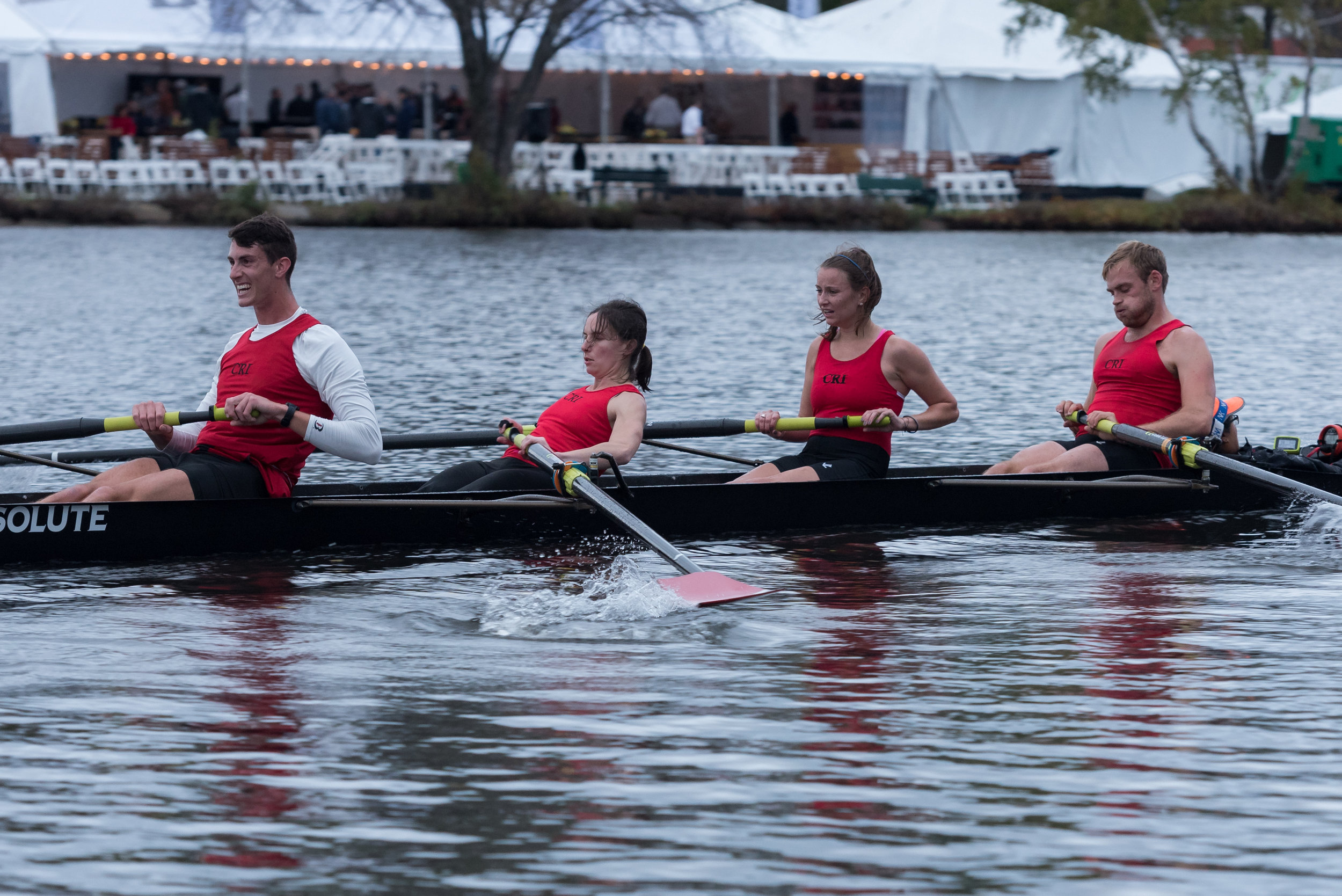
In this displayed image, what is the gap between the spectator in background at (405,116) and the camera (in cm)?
3123

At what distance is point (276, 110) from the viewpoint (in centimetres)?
3216

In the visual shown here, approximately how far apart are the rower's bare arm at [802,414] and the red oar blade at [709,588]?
1081mm

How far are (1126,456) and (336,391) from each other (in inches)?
145

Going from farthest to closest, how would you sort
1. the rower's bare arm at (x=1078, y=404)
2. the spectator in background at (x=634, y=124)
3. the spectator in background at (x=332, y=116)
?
the spectator in background at (x=634, y=124) < the spectator in background at (x=332, y=116) < the rower's bare arm at (x=1078, y=404)

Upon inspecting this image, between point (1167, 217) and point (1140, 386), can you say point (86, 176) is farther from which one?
point (1140, 386)

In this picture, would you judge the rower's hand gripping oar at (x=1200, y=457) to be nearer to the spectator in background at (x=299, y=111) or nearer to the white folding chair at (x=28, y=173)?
the white folding chair at (x=28, y=173)

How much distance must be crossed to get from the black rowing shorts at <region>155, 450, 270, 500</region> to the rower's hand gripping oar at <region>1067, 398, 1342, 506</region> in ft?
12.0

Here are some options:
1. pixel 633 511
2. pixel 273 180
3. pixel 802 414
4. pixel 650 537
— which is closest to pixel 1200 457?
pixel 802 414

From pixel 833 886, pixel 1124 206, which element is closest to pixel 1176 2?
pixel 1124 206

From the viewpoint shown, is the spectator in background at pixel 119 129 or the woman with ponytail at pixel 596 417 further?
the spectator in background at pixel 119 129

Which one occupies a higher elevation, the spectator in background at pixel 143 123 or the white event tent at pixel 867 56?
the white event tent at pixel 867 56

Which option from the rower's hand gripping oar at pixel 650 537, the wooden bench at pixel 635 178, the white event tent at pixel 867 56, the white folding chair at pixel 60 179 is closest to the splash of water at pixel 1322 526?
the rower's hand gripping oar at pixel 650 537

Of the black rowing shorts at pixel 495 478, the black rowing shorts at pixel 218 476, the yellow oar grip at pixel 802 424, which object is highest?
the yellow oar grip at pixel 802 424

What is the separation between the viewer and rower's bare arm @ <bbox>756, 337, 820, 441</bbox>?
7352mm
